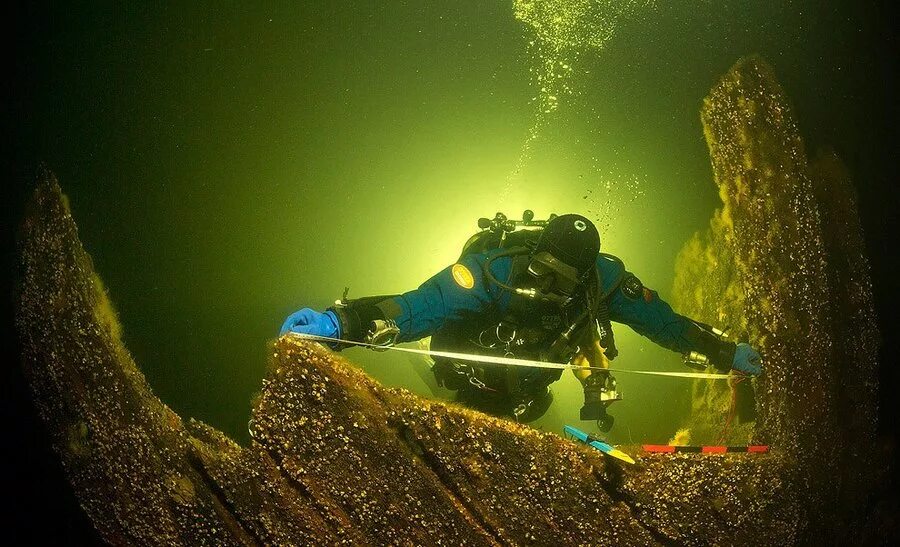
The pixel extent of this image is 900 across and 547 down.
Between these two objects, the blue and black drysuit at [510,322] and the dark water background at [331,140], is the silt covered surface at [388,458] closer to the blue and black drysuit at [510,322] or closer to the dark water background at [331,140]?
the dark water background at [331,140]

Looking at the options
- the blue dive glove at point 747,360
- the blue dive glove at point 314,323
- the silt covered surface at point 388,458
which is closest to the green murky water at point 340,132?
the silt covered surface at point 388,458

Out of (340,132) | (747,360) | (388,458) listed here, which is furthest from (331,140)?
(747,360)

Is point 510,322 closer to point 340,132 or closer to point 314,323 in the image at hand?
point 314,323

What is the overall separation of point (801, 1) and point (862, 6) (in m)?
0.29

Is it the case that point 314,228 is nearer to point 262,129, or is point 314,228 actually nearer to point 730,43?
point 262,129

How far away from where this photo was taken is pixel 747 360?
7.14 feet

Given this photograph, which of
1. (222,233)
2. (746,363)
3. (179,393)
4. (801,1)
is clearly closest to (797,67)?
(801,1)

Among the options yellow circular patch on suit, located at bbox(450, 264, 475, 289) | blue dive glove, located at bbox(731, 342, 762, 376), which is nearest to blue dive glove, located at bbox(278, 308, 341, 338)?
yellow circular patch on suit, located at bbox(450, 264, 475, 289)

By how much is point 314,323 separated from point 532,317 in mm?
1237

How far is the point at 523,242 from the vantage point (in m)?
2.37

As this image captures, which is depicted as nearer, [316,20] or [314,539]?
[314,539]

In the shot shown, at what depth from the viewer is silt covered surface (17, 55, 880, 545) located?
4.06 feet

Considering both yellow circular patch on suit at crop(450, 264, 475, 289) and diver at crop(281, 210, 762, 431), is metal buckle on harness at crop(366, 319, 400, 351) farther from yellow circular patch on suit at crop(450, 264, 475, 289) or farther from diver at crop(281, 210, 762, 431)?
yellow circular patch on suit at crop(450, 264, 475, 289)

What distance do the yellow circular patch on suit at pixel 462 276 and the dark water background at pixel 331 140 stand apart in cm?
184
